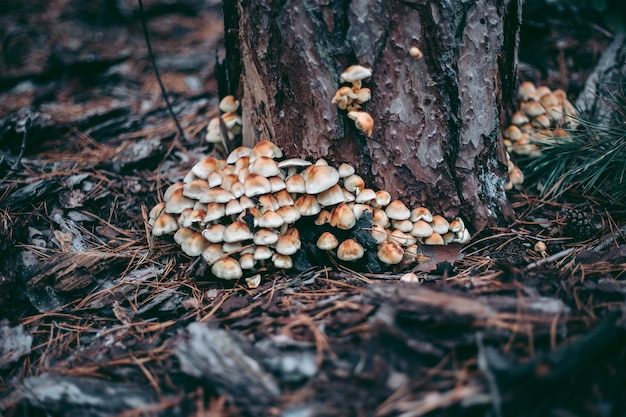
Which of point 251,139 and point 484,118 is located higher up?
point 484,118

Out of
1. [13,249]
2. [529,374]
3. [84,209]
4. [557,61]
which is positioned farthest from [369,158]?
[557,61]

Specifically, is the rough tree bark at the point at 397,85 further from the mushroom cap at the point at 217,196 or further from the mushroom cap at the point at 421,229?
the mushroom cap at the point at 217,196

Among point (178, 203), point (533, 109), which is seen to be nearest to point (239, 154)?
point (178, 203)

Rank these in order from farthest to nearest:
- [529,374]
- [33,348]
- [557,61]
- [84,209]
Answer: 1. [557,61]
2. [84,209]
3. [33,348]
4. [529,374]

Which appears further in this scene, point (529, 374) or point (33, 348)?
point (33, 348)

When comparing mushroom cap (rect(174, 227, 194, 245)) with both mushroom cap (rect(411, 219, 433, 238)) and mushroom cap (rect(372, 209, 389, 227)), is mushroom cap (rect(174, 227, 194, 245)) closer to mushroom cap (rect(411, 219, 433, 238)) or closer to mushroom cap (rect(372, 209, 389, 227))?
mushroom cap (rect(372, 209, 389, 227))

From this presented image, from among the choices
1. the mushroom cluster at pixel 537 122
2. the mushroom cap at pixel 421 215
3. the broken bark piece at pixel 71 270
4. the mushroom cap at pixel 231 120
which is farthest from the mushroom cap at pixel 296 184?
the mushroom cluster at pixel 537 122

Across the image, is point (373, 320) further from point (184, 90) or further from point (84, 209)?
point (184, 90)
